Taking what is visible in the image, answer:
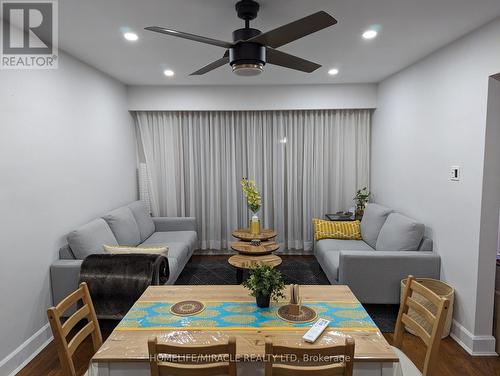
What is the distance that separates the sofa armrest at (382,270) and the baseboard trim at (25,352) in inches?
108

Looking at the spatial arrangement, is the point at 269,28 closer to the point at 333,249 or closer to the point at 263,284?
the point at 263,284

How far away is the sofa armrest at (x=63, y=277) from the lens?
9.39ft

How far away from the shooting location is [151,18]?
240cm

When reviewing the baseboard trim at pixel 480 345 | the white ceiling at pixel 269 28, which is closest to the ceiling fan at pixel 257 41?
the white ceiling at pixel 269 28

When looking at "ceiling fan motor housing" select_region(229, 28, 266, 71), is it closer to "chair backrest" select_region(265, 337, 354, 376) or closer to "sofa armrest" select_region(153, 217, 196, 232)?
"chair backrest" select_region(265, 337, 354, 376)

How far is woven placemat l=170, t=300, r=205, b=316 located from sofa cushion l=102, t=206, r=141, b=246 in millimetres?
2101

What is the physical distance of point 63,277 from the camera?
2875 millimetres

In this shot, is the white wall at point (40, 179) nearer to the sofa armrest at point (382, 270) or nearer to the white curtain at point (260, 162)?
the white curtain at point (260, 162)

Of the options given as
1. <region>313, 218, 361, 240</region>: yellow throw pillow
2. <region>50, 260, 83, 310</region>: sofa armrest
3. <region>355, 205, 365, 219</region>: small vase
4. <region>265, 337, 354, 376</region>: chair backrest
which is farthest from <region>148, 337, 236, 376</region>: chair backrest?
<region>355, 205, 365, 219</region>: small vase

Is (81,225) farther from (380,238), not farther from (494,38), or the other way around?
(494,38)

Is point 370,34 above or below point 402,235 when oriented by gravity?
above

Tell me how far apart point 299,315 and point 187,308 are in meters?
0.64

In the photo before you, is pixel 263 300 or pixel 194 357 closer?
pixel 194 357

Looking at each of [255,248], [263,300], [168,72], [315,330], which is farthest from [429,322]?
[168,72]
